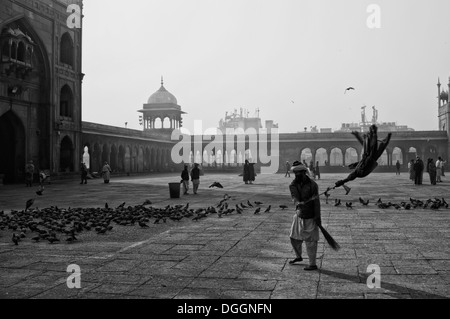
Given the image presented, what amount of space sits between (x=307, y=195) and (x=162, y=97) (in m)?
49.9

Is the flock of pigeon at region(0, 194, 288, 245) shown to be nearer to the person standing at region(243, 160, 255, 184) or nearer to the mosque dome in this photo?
the person standing at region(243, 160, 255, 184)

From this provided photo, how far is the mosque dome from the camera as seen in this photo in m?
53.6

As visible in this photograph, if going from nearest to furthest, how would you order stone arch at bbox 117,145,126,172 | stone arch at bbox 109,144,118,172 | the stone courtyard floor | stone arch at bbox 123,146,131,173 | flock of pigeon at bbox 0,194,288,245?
the stone courtyard floor < flock of pigeon at bbox 0,194,288,245 < stone arch at bbox 109,144,118,172 < stone arch at bbox 117,145,126,172 < stone arch at bbox 123,146,131,173

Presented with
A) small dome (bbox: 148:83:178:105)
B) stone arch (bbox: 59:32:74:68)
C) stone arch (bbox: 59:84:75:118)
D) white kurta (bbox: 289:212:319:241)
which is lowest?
white kurta (bbox: 289:212:319:241)

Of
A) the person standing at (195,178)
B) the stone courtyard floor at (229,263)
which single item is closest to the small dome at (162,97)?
the person standing at (195,178)

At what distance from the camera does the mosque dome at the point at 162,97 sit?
5356 cm

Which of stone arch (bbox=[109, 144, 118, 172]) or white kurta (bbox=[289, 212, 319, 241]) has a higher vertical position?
stone arch (bbox=[109, 144, 118, 172])

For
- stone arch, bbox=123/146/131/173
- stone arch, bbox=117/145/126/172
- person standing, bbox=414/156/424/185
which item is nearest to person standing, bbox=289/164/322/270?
person standing, bbox=414/156/424/185

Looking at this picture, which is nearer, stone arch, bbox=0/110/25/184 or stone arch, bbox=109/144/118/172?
stone arch, bbox=0/110/25/184

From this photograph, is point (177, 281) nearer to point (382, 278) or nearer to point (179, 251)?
point (179, 251)

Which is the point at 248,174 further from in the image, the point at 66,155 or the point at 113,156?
the point at 113,156

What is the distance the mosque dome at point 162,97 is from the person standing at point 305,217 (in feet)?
160

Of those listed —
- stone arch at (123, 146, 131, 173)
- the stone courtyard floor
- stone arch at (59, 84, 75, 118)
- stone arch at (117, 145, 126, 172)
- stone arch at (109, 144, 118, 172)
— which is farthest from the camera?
stone arch at (123, 146, 131, 173)
